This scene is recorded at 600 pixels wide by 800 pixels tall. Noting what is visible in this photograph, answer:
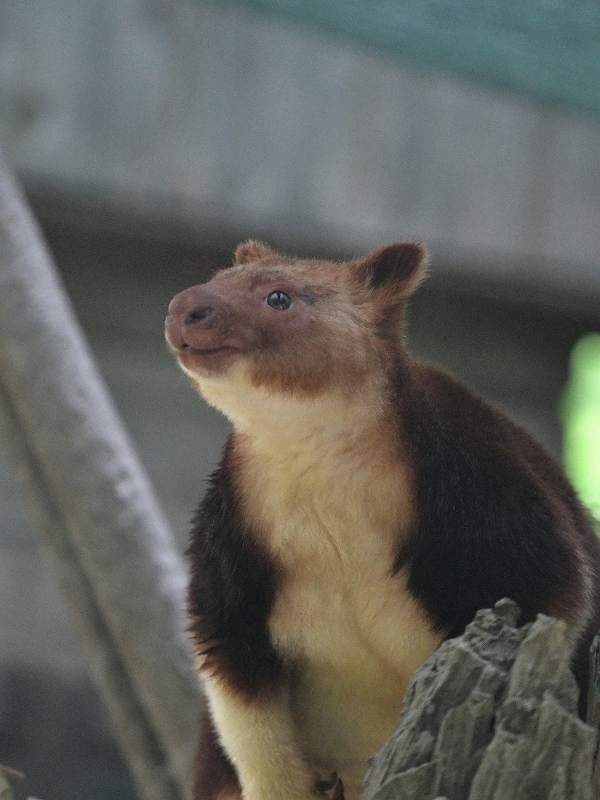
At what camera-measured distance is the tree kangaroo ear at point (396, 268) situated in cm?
234

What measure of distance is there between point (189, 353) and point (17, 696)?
12.4 ft

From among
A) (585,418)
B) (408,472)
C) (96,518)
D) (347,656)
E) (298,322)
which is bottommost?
(585,418)

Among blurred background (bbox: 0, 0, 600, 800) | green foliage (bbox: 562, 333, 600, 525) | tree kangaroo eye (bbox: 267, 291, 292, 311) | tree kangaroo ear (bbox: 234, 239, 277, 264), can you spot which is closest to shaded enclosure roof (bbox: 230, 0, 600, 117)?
blurred background (bbox: 0, 0, 600, 800)

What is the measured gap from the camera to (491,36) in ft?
16.4

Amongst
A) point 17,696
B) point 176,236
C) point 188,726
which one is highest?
point 176,236

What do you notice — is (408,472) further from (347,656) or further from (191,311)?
(191,311)

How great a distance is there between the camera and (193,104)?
536 cm

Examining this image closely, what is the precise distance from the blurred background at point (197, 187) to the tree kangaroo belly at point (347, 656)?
3.07 m

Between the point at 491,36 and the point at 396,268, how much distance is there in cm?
296

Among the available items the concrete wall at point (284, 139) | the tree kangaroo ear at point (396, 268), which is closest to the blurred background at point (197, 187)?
the concrete wall at point (284, 139)

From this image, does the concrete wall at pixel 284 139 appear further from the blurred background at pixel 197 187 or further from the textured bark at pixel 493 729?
the textured bark at pixel 493 729

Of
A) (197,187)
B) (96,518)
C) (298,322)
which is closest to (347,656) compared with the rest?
(298,322)

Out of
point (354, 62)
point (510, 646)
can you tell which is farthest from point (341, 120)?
point (510, 646)

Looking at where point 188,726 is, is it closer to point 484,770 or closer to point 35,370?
point 35,370
